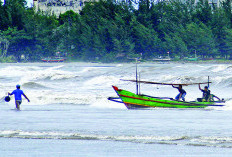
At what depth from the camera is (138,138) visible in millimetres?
17750

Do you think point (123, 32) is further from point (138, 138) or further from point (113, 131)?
point (138, 138)

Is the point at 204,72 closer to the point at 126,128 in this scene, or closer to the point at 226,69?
the point at 226,69

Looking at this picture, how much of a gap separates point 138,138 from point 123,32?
85.5 metres

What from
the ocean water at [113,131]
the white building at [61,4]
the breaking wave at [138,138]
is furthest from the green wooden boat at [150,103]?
the white building at [61,4]

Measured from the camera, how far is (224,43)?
320ft

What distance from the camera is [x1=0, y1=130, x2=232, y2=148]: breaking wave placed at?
16.7m

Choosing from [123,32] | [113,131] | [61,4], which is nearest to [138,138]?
[113,131]

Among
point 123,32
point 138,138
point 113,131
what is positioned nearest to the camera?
point 138,138

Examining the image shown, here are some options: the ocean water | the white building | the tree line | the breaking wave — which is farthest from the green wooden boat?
the white building

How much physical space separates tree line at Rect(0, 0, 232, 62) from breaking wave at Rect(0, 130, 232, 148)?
79.5m

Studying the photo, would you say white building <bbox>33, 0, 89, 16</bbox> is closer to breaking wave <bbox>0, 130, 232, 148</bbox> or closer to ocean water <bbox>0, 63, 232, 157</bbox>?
ocean water <bbox>0, 63, 232, 157</bbox>

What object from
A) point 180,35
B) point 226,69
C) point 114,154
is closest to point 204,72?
point 226,69

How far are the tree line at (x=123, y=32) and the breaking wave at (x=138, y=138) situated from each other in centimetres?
7948

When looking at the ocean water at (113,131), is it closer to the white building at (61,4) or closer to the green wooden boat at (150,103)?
the green wooden boat at (150,103)
